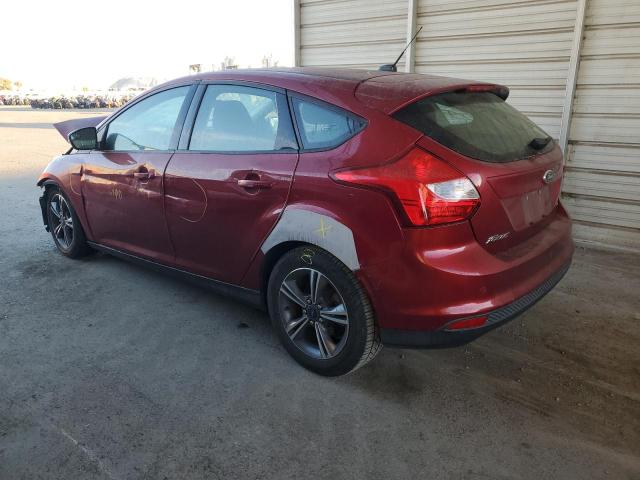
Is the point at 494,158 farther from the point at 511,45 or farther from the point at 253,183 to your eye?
the point at 511,45

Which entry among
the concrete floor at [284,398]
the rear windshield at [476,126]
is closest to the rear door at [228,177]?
the concrete floor at [284,398]

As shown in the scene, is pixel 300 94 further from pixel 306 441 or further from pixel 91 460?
pixel 91 460

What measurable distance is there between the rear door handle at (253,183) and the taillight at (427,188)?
0.71m

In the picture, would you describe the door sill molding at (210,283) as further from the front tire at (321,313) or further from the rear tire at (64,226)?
the rear tire at (64,226)

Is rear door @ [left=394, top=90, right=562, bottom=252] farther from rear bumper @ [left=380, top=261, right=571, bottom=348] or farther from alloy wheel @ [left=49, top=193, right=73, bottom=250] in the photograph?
alloy wheel @ [left=49, top=193, right=73, bottom=250]

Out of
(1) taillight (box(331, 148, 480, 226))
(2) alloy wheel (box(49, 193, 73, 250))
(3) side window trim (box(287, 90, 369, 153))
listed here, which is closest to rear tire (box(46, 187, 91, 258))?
(2) alloy wheel (box(49, 193, 73, 250))

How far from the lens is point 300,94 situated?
108 inches

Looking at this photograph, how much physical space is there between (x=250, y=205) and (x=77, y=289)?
6.65ft

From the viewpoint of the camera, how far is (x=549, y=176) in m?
2.71

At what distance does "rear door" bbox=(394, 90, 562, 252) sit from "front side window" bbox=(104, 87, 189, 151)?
176cm

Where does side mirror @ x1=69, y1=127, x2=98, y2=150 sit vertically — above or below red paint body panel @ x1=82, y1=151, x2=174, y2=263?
above

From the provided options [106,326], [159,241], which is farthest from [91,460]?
[159,241]

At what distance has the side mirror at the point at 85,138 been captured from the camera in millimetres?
3947

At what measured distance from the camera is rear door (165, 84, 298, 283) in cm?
276
